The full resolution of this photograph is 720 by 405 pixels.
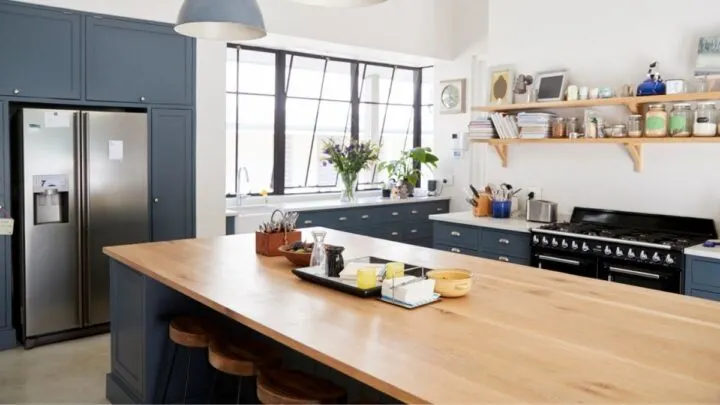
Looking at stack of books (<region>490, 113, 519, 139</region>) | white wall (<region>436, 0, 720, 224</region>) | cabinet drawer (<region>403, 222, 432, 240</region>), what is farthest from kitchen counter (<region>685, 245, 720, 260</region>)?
cabinet drawer (<region>403, 222, 432, 240</region>)

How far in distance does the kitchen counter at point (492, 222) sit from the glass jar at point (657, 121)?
1005 millimetres

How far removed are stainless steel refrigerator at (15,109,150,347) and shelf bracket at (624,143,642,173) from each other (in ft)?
11.3

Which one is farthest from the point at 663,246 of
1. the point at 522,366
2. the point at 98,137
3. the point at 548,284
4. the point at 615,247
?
the point at 98,137

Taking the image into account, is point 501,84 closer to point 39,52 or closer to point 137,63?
point 137,63

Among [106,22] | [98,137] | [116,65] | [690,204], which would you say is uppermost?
[106,22]

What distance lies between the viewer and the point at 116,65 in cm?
444

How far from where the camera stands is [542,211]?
187 inches

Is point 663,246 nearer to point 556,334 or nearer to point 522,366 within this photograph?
point 556,334

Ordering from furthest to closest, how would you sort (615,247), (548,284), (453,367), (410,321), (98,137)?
(98,137) < (615,247) < (548,284) < (410,321) < (453,367)

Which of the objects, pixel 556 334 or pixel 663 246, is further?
pixel 663 246

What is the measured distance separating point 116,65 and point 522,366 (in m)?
3.85

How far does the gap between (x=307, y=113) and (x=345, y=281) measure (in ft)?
14.7

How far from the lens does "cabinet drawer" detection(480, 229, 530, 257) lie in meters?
4.49

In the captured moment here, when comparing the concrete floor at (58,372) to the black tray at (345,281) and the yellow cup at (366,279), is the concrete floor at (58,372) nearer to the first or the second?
the black tray at (345,281)
